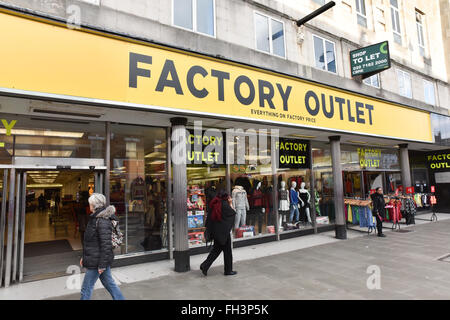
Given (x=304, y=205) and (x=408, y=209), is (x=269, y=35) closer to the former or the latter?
(x=304, y=205)

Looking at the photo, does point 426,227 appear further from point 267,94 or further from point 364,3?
point 364,3

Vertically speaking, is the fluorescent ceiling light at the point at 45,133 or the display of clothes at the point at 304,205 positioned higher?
the fluorescent ceiling light at the point at 45,133

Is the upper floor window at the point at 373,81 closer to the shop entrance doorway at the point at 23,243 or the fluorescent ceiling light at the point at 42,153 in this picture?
the shop entrance doorway at the point at 23,243

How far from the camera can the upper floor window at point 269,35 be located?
30.4 feet

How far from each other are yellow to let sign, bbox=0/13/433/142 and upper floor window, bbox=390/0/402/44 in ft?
27.1

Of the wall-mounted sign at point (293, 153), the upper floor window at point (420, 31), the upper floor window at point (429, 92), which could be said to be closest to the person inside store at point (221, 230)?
the wall-mounted sign at point (293, 153)

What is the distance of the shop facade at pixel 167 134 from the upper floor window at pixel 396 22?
555 centimetres

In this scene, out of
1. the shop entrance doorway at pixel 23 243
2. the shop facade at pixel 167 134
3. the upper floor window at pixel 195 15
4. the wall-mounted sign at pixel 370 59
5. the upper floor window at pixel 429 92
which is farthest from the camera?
the upper floor window at pixel 429 92

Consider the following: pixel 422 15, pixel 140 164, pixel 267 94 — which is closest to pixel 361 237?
pixel 267 94

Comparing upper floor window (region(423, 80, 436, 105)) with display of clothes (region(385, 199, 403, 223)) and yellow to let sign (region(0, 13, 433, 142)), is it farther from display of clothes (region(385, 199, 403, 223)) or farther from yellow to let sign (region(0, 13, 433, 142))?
yellow to let sign (region(0, 13, 433, 142))

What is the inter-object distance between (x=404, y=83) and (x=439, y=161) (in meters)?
5.54

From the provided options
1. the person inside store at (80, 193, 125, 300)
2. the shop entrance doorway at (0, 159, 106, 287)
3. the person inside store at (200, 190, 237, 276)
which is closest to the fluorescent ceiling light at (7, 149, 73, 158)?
the shop entrance doorway at (0, 159, 106, 287)

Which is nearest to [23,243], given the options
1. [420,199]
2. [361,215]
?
[361,215]

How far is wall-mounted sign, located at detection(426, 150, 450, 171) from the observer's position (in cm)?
1619
